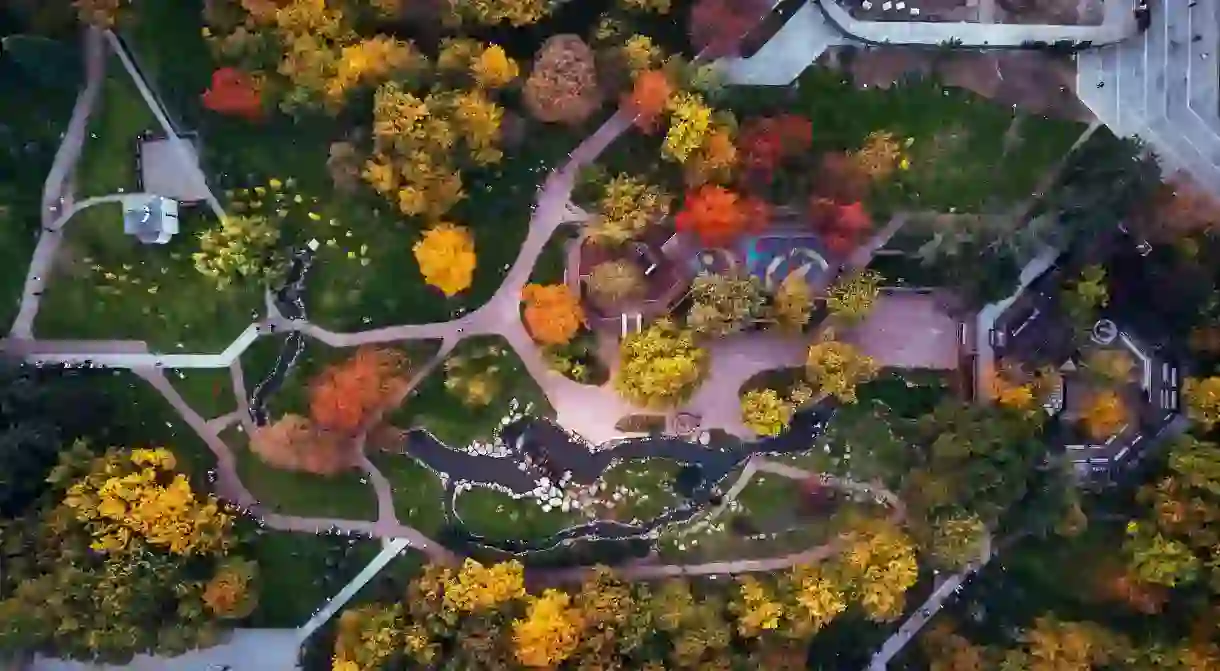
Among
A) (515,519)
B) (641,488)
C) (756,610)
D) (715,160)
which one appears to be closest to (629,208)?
(715,160)

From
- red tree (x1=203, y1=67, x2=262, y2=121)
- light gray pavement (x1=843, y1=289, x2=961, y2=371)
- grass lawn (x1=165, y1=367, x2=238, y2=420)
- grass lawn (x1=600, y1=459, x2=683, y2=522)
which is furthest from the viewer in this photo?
light gray pavement (x1=843, y1=289, x2=961, y2=371)

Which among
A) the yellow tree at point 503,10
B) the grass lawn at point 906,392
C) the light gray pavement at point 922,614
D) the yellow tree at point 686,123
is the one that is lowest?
the light gray pavement at point 922,614

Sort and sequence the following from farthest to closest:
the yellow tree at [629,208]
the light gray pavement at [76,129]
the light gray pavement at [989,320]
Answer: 1. the light gray pavement at [989,320]
2. the light gray pavement at [76,129]
3. the yellow tree at [629,208]

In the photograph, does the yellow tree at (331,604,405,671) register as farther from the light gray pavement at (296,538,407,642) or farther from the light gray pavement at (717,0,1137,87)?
the light gray pavement at (717,0,1137,87)

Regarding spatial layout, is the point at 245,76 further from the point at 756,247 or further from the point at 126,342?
the point at 756,247

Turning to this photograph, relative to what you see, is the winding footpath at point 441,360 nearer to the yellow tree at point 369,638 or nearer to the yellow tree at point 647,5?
the yellow tree at point 369,638

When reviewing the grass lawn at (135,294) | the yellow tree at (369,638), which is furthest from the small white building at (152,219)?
the yellow tree at (369,638)

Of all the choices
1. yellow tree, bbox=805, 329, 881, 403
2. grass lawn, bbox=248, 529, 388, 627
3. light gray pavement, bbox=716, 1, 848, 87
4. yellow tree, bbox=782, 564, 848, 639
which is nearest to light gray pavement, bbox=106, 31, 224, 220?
grass lawn, bbox=248, 529, 388, 627

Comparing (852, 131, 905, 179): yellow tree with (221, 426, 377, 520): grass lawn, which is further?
(221, 426, 377, 520): grass lawn
